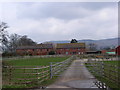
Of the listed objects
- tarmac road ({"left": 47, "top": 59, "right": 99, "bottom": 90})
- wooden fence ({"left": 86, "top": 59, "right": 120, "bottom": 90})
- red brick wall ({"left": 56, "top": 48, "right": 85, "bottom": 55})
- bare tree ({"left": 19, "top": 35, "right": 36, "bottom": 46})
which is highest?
bare tree ({"left": 19, "top": 35, "right": 36, "bottom": 46})

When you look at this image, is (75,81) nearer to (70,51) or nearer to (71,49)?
(71,49)

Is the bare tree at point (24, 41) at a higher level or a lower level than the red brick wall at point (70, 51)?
higher

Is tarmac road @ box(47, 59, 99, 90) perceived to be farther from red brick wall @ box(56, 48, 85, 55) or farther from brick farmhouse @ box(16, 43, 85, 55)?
red brick wall @ box(56, 48, 85, 55)

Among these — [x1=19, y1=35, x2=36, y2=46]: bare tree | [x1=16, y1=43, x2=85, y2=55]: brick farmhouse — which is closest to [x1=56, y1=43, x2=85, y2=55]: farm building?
[x1=16, y1=43, x2=85, y2=55]: brick farmhouse

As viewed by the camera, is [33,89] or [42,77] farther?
[42,77]

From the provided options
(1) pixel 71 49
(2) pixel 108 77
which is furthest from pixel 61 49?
(2) pixel 108 77

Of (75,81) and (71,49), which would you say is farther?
(71,49)

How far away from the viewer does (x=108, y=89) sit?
8.47 metres

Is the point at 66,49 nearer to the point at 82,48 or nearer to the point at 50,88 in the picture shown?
the point at 82,48

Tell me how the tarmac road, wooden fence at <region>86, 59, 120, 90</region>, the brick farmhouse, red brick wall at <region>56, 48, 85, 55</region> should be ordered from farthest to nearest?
1. the brick farmhouse
2. red brick wall at <region>56, 48, 85, 55</region>
3. the tarmac road
4. wooden fence at <region>86, 59, 120, 90</region>

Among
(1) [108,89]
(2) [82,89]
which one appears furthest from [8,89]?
(1) [108,89]

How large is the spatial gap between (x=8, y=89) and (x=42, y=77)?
3.24 meters

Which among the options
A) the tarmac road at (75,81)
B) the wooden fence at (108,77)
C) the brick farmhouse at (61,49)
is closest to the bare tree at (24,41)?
the brick farmhouse at (61,49)

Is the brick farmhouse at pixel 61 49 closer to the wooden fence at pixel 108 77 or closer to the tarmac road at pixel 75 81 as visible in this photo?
the tarmac road at pixel 75 81
